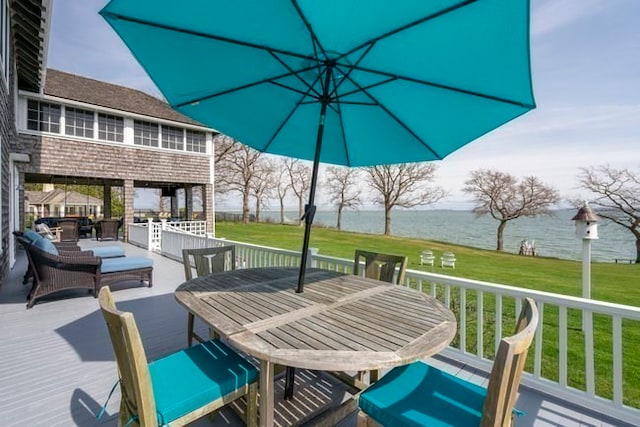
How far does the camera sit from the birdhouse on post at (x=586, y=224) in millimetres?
4277

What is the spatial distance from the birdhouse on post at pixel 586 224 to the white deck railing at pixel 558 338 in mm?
1145

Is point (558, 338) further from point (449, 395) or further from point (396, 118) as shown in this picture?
point (396, 118)

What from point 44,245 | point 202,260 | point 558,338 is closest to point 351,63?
point 202,260

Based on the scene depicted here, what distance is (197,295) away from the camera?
2350 mm

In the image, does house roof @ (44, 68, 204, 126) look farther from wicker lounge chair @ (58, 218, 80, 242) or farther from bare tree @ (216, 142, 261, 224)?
bare tree @ (216, 142, 261, 224)

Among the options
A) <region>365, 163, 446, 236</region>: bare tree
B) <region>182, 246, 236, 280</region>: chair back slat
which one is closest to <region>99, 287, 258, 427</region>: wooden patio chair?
<region>182, 246, 236, 280</region>: chair back slat

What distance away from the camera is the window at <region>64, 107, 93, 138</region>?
10477mm

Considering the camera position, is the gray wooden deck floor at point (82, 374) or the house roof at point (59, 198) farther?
the house roof at point (59, 198)

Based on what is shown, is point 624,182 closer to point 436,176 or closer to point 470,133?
point 436,176


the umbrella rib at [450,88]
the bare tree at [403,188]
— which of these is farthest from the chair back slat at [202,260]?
the bare tree at [403,188]

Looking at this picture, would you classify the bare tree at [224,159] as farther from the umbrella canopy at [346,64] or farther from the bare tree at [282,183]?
the umbrella canopy at [346,64]

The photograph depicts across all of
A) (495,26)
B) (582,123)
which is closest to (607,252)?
(582,123)

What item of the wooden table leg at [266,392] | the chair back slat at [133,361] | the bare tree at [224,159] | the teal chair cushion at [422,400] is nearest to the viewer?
the chair back slat at [133,361]

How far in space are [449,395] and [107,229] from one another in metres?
14.2
